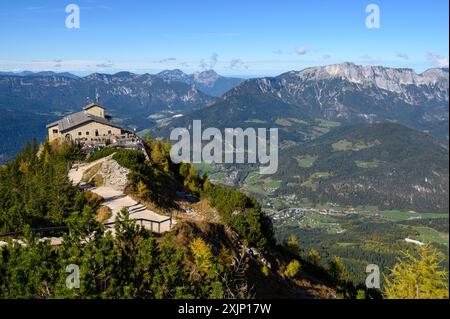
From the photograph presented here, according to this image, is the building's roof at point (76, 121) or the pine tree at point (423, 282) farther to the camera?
the building's roof at point (76, 121)

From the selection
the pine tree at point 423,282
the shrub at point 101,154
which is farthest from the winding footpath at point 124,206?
the pine tree at point 423,282

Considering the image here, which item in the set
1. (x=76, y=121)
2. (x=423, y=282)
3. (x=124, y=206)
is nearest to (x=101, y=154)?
(x=124, y=206)

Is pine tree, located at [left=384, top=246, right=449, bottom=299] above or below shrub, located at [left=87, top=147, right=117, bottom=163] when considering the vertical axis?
below

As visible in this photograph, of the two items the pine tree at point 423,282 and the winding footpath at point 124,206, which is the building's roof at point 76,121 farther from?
the pine tree at point 423,282

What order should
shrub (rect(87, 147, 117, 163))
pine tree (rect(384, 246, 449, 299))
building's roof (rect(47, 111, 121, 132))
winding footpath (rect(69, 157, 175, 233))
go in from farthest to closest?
1. building's roof (rect(47, 111, 121, 132))
2. shrub (rect(87, 147, 117, 163))
3. winding footpath (rect(69, 157, 175, 233))
4. pine tree (rect(384, 246, 449, 299))

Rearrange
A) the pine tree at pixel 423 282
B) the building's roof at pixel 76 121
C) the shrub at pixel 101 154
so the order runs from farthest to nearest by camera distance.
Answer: the building's roof at pixel 76 121 → the shrub at pixel 101 154 → the pine tree at pixel 423 282

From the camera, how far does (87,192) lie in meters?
45.6

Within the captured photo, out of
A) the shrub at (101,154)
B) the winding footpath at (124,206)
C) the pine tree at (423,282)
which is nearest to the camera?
the pine tree at (423,282)

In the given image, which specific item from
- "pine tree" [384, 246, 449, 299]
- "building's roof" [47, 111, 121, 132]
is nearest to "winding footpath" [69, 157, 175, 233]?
"pine tree" [384, 246, 449, 299]

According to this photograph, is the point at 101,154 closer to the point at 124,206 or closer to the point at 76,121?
the point at 124,206

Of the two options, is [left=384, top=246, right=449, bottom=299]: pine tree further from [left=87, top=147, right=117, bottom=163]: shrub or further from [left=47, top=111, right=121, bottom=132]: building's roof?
[left=47, top=111, right=121, bottom=132]: building's roof
